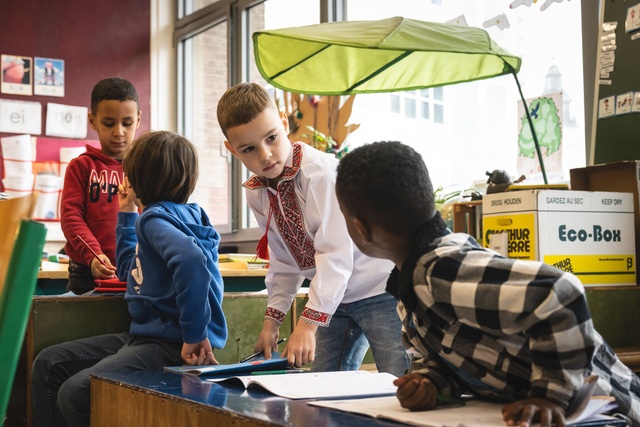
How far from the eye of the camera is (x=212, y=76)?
20.0 ft

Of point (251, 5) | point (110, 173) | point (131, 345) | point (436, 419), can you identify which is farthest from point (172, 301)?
point (251, 5)

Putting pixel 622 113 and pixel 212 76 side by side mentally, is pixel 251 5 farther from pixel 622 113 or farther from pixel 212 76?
pixel 622 113

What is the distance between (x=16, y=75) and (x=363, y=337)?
4.35 m

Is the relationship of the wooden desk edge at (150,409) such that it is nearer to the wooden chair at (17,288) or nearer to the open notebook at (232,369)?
the open notebook at (232,369)

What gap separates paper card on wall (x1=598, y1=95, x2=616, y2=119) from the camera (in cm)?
280

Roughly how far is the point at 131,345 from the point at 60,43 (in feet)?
14.0

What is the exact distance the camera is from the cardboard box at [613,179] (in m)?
2.49

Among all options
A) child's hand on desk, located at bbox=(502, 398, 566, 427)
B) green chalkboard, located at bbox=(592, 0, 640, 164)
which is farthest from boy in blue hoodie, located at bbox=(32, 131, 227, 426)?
green chalkboard, located at bbox=(592, 0, 640, 164)

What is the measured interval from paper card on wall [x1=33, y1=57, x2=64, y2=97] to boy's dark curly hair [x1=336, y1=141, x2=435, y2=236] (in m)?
5.03

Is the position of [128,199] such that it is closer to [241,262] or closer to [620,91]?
[241,262]

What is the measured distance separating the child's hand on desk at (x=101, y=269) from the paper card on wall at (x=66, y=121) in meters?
3.29

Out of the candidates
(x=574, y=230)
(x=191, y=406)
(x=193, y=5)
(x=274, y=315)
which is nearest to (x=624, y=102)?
(x=574, y=230)

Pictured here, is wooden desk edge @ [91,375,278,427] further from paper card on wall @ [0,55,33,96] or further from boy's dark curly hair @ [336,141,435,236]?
paper card on wall @ [0,55,33,96]

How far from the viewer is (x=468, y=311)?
99 cm
